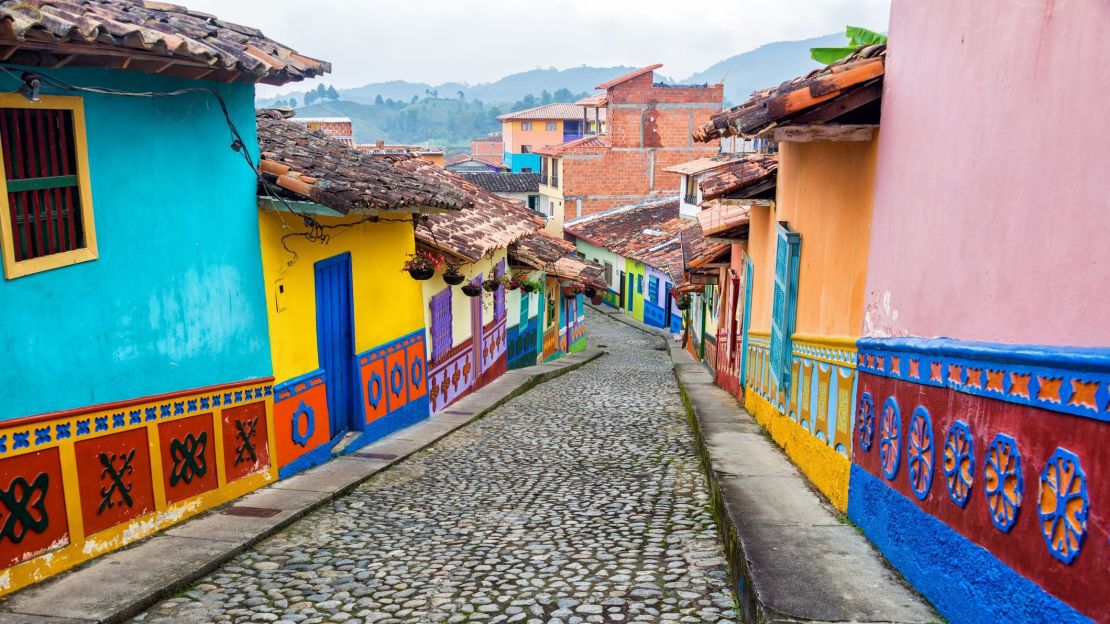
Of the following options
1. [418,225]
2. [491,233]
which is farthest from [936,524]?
[491,233]

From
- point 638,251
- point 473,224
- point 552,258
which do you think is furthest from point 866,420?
point 638,251

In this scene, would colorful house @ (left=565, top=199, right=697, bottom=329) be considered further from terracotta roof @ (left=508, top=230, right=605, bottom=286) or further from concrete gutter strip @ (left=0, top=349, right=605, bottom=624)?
concrete gutter strip @ (left=0, top=349, right=605, bottom=624)

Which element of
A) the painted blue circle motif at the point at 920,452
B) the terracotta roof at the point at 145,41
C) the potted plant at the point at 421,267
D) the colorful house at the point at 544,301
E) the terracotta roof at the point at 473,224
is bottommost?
the colorful house at the point at 544,301

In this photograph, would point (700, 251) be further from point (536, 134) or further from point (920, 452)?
point (536, 134)

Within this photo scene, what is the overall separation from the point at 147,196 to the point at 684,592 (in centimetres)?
475

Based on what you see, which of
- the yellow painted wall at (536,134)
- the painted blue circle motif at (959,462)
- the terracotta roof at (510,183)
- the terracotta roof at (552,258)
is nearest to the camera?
the painted blue circle motif at (959,462)

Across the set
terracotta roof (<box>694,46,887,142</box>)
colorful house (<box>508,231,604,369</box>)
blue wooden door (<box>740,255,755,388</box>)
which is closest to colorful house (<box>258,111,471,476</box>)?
terracotta roof (<box>694,46,887,142</box>)

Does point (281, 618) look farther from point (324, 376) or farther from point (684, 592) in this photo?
point (324, 376)

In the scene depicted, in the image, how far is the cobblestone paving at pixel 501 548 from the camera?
5305 mm

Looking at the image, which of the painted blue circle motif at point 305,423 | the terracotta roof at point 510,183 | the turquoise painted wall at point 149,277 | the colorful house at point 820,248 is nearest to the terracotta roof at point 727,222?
the colorful house at point 820,248

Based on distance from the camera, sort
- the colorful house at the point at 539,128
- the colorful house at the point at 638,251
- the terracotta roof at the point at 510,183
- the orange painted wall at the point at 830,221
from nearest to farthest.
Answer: the orange painted wall at the point at 830,221, the colorful house at the point at 638,251, the terracotta roof at the point at 510,183, the colorful house at the point at 539,128

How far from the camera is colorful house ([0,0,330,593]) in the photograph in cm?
527

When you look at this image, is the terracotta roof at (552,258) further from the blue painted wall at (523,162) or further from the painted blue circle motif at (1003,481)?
the blue painted wall at (523,162)

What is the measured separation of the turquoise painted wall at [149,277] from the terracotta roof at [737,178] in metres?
5.15
